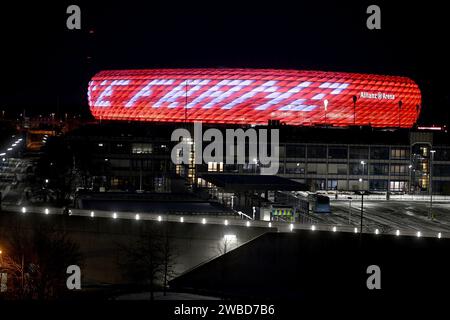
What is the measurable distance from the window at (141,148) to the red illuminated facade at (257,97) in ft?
82.6

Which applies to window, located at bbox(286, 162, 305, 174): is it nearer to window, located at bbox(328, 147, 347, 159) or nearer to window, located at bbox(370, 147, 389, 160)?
window, located at bbox(328, 147, 347, 159)

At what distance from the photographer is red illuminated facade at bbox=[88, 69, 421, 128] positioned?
9344 centimetres

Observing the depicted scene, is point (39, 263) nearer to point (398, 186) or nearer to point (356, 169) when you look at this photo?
point (356, 169)

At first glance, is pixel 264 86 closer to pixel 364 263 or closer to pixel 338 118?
pixel 338 118

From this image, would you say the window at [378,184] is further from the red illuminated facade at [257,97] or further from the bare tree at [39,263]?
the bare tree at [39,263]

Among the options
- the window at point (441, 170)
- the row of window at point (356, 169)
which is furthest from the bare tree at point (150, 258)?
the window at point (441, 170)

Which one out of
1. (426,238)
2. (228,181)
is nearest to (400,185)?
(228,181)

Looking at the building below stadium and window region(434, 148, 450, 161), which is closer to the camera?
the building below stadium

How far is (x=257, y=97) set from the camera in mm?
→ 92938

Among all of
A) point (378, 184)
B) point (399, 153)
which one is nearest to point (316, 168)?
point (378, 184)

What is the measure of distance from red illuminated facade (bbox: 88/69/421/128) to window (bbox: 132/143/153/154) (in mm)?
25180

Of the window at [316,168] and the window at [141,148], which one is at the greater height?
the window at [141,148]

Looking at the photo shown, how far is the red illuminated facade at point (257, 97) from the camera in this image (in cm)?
9344

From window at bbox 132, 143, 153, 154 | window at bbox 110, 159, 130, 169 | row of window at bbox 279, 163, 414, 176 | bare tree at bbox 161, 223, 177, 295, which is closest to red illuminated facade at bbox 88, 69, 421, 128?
window at bbox 132, 143, 153, 154
